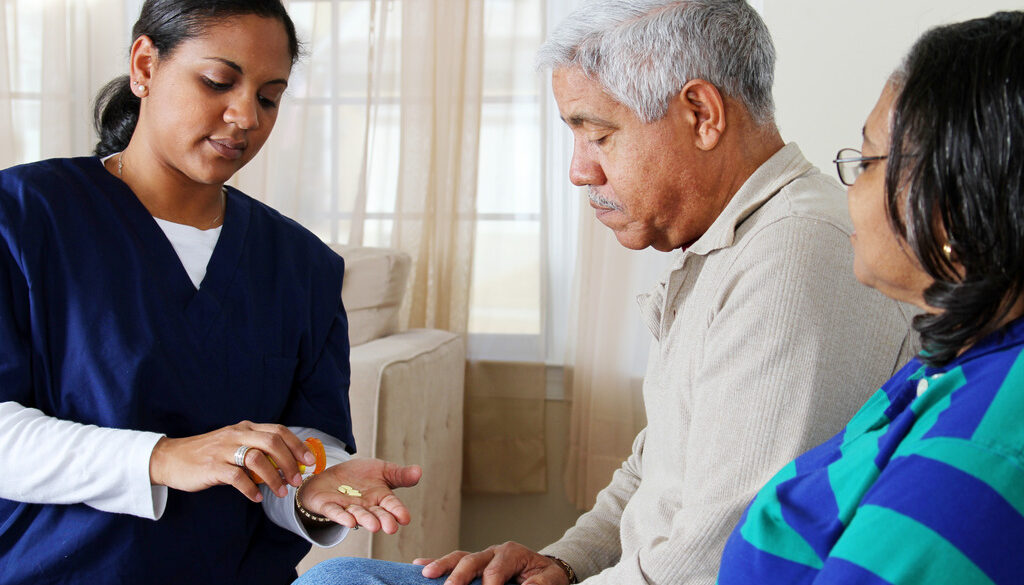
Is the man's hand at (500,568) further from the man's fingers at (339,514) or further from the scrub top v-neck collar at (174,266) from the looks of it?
the scrub top v-neck collar at (174,266)

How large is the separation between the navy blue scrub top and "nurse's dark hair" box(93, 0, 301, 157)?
0.14 meters

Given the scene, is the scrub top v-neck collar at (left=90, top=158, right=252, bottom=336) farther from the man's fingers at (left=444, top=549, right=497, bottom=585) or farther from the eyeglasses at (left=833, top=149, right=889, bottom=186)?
the eyeglasses at (left=833, top=149, right=889, bottom=186)

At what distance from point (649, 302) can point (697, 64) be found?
0.30m

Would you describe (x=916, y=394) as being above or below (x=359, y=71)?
below

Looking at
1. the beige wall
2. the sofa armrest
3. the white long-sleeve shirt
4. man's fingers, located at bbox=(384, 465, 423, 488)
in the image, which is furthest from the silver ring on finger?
the beige wall

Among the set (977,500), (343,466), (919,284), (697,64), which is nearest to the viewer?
(977,500)

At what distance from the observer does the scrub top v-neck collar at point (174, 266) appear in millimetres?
1253

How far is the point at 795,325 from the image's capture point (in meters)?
0.90

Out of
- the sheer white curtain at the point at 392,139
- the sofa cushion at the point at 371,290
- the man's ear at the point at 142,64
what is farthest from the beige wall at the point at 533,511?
the man's ear at the point at 142,64

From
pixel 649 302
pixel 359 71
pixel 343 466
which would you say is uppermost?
pixel 359 71

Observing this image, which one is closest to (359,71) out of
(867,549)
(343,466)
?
(343,466)

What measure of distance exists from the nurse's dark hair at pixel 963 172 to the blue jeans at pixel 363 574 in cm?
71

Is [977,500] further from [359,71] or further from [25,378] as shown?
[359,71]

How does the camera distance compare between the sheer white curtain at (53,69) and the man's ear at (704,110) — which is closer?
the man's ear at (704,110)
